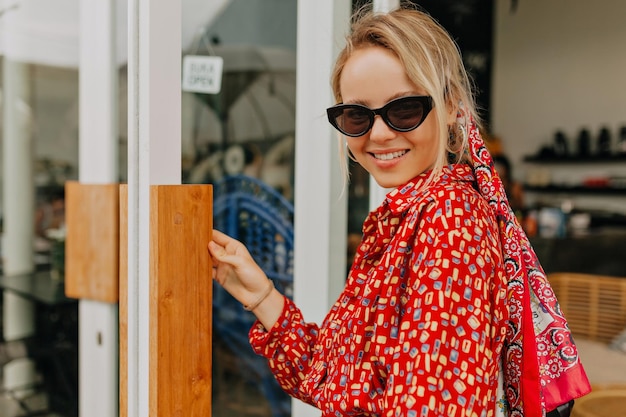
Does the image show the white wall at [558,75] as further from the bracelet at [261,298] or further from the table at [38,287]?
the bracelet at [261,298]

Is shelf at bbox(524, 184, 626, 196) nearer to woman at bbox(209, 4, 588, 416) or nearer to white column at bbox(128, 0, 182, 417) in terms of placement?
woman at bbox(209, 4, 588, 416)

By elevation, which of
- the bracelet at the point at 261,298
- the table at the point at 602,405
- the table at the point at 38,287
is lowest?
the table at the point at 602,405

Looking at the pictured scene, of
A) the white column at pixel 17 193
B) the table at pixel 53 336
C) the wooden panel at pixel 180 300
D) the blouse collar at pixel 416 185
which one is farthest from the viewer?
the white column at pixel 17 193

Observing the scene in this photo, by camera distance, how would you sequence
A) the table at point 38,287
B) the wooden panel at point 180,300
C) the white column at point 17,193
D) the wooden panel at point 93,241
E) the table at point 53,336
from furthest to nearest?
the white column at point 17,193, the table at point 38,287, the table at point 53,336, the wooden panel at point 93,241, the wooden panel at point 180,300

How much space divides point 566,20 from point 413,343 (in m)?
5.66

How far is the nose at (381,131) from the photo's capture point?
969 mm

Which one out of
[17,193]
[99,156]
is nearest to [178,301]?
[99,156]

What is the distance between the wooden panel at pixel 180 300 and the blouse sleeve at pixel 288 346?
4.3 inches

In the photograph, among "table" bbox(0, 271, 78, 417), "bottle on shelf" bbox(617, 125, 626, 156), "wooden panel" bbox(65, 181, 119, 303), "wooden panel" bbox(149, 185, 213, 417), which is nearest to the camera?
"wooden panel" bbox(149, 185, 213, 417)

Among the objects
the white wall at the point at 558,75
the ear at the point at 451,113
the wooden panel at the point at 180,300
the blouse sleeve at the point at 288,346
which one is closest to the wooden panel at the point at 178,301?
the wooden panel at the point at 180,300

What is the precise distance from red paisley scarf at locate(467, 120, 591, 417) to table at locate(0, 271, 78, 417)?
150 centimetres

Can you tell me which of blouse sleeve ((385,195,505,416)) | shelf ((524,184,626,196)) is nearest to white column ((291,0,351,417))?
blouse sleeve ((385,195,505,416))

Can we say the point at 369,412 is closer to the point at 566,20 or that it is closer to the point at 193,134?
the point at 193,134

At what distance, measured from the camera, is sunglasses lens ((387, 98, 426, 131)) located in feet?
3.10
